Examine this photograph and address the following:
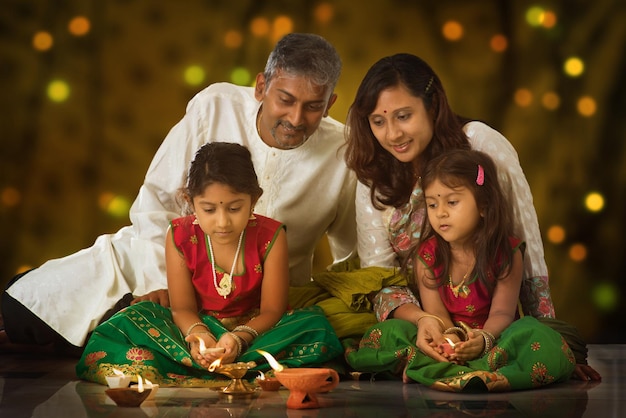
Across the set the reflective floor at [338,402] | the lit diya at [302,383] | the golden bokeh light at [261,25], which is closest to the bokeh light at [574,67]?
the golden bokeh light at [261,25]

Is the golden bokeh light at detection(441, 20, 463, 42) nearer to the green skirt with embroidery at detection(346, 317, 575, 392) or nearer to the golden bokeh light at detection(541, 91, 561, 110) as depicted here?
the golden bokeh light at detection(541, 91, 561, 110)

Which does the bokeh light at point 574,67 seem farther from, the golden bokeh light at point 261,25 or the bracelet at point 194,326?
the bracelet at point 194,326

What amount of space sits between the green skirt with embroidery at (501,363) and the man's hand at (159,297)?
2.56 feet

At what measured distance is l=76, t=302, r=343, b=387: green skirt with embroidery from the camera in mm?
3094

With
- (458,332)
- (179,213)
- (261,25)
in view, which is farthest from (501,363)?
(261,25)

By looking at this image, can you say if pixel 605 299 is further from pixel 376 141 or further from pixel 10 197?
pixel 10 197

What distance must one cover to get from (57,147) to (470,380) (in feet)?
9.28

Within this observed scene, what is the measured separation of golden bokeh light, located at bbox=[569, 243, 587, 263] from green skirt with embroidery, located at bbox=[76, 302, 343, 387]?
1.92 m

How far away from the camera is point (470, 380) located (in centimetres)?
289

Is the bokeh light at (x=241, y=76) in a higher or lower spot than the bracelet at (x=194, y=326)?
higher

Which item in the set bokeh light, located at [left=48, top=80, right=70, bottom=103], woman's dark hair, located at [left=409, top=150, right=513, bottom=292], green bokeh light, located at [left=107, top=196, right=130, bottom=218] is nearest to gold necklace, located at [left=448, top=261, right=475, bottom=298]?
woman's dark hair, located at [left=409, top=150, right=513, bottom=292]

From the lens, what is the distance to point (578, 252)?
4.79 metres

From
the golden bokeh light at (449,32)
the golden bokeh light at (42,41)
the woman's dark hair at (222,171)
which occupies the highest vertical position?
the golden bokeh light at (449,32)

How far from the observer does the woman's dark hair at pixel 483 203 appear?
10.5 ft
